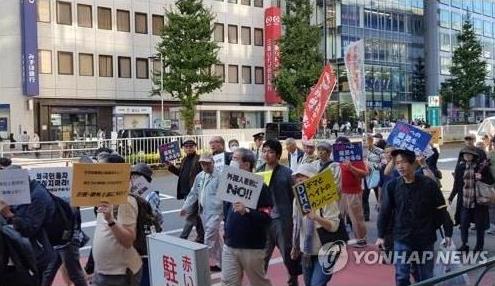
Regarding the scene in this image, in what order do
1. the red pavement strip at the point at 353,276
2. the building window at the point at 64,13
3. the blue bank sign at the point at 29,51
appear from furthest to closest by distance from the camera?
the building window at the point at 64,13
the blue bank sign at the point at 29,51
the red pavement strip at the point at 353,276

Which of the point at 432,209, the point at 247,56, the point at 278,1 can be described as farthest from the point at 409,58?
the point at 432,209

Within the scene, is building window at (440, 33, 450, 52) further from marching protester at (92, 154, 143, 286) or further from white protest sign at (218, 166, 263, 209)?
marching protester at (92, 154, 143, 286)

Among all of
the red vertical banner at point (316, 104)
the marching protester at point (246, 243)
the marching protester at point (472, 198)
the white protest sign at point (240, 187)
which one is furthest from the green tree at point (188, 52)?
the white protest sign at point (240, 187)

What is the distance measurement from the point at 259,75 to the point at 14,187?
1974 inches

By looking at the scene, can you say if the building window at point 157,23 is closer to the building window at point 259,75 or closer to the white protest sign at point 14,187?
the building window at point 259,75

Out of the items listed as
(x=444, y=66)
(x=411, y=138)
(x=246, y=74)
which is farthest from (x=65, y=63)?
(x=444, y=66)

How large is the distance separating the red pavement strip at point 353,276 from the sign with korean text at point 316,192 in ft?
7.76

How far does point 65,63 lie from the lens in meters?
42.9

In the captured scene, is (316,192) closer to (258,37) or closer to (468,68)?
(258,37)

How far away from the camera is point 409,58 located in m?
74.1

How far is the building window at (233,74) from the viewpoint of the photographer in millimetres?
52562

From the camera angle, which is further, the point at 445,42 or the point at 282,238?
the point at 445,42

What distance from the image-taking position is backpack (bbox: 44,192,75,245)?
572 centimetres

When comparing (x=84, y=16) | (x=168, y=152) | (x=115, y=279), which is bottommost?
(x=115, y=279)
